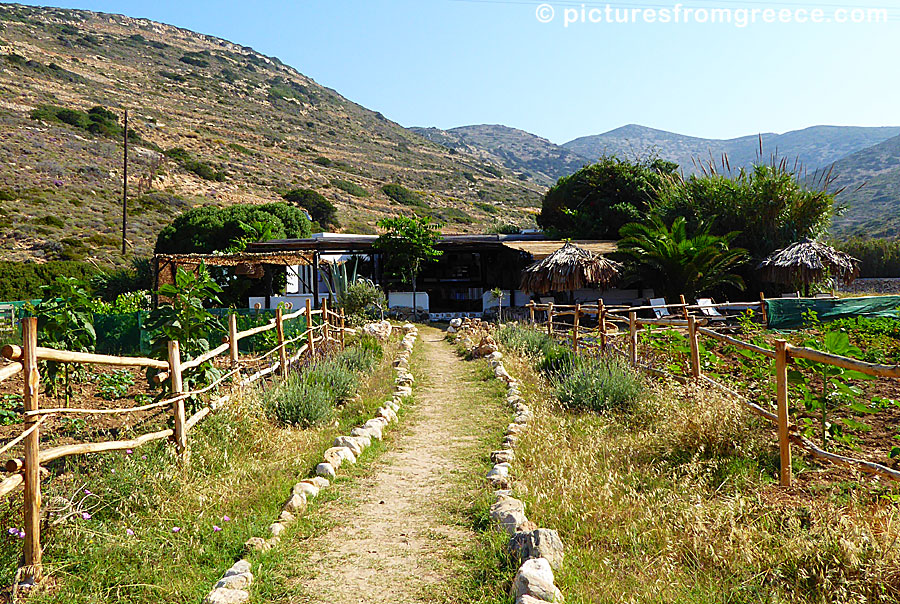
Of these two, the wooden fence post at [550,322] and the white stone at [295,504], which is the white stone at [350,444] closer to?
the white stone at [295,504]

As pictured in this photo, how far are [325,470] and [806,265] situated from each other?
16296 mm

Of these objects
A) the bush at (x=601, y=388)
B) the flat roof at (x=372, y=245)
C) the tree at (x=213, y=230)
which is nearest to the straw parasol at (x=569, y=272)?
the flat roof at (x=372, y=245)

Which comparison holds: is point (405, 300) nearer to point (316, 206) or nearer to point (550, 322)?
point (550, 322)

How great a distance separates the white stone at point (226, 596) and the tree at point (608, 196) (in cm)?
2367

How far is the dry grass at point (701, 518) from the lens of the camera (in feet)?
9.94

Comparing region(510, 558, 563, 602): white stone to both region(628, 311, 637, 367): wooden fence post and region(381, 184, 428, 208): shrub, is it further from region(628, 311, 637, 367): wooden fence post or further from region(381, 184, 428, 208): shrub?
region(381, 184, 428, 208): shrub

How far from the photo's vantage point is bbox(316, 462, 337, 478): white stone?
5125 mm

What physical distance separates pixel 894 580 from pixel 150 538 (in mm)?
3817

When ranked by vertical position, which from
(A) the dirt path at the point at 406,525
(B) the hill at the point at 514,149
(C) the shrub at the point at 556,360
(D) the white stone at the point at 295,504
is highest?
(B) the hill at the point at 514,149

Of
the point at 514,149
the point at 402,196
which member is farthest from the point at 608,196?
the point at 514,149

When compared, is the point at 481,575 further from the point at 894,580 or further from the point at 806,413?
the point at 806,413

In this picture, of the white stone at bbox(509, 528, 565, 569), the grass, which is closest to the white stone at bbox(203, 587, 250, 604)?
the grass

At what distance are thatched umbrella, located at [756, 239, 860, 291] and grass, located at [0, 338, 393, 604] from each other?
16.1 m

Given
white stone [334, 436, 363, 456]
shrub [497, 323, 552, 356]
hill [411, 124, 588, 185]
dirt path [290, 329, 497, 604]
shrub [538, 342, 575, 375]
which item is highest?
hill [411, 124, 588, 185]
